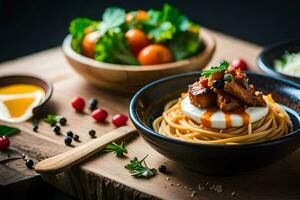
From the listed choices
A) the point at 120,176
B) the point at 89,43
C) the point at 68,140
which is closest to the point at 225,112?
the point at 120,176

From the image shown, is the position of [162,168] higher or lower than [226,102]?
lower

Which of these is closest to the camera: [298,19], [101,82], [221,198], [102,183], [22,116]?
[221,198]

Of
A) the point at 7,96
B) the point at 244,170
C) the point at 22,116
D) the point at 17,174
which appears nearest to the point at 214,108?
the point at 244,170

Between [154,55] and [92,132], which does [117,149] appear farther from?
[154,55]

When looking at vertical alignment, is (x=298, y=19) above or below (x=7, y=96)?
below

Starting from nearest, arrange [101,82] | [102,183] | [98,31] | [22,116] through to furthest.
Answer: [102,183]
[22,116]
[101,82]
[98,31]

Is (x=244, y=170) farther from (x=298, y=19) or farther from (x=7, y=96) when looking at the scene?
(x=298, y=19)

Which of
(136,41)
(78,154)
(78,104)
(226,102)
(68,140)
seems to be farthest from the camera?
(136,41)
